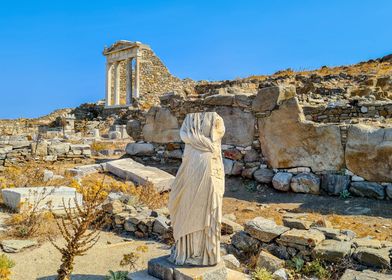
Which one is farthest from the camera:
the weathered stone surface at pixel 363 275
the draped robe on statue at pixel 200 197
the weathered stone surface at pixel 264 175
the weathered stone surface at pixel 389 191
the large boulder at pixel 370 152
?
the weathered stone surface at pixel 264 175

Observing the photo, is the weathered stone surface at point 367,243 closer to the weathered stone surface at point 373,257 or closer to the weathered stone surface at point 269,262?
the weathered stone surface at point 373,257

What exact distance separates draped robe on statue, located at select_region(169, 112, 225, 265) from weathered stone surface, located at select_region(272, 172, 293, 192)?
4.71 metres

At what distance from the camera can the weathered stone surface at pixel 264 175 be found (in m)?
8.56

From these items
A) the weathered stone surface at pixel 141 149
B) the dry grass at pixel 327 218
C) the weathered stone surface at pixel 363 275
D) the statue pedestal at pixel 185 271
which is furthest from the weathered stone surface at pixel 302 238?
the weathered stone surface at pixel 141 149

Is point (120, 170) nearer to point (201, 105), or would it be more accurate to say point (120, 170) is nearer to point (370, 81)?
point (201, 105)

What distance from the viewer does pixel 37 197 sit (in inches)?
270

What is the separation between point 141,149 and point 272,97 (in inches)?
179

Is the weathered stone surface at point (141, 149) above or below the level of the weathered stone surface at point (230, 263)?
above

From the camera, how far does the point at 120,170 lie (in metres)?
9.41

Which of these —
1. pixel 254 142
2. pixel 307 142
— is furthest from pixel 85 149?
pixel 307 142

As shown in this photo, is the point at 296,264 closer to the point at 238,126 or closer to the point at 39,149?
the point at 238,126

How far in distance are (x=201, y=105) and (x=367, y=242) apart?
253 inches

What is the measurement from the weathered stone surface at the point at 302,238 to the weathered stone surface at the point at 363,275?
68cm

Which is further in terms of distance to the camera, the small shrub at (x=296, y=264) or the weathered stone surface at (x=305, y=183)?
the weathered stone surface at (x=305, y=183)
